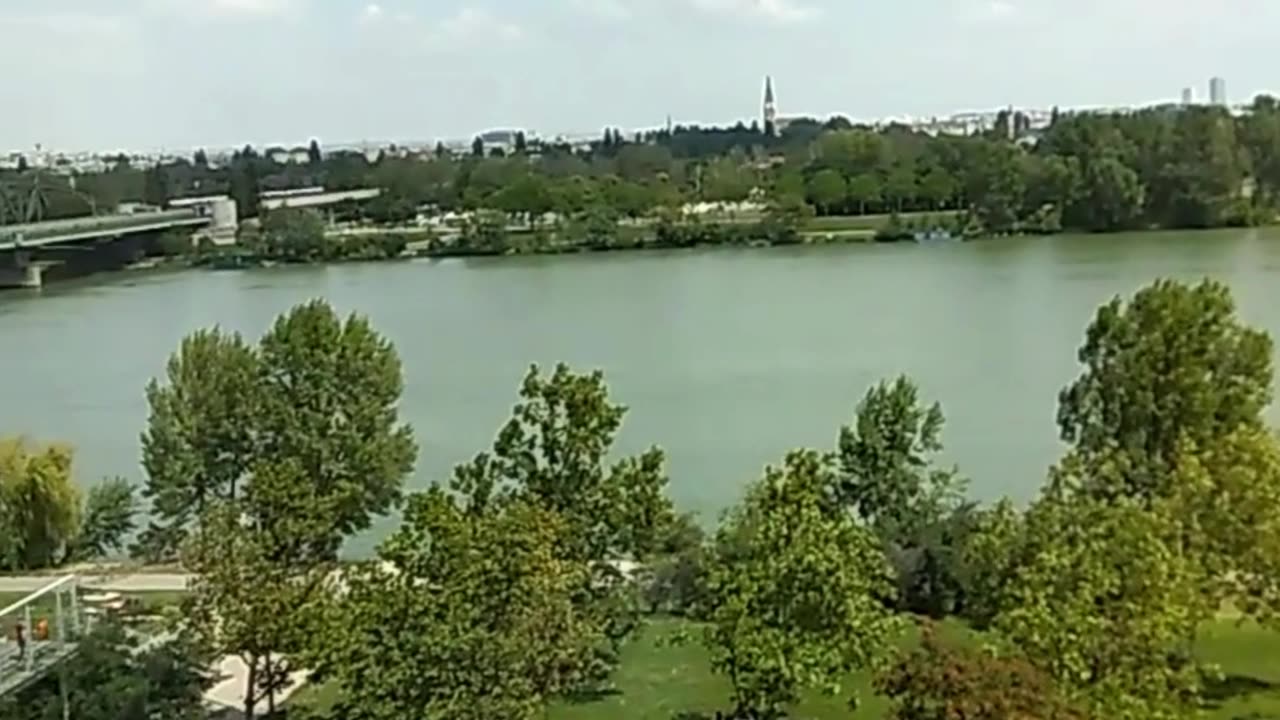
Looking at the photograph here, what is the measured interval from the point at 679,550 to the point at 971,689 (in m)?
4.18

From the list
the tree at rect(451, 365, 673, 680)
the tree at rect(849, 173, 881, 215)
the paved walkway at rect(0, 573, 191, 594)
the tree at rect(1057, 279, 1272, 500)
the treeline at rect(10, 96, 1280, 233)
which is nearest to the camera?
the tree at rect(451, 365, 673, 680)

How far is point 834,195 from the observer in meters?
39.7

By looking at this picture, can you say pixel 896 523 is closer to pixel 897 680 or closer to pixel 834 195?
pixel 897 680

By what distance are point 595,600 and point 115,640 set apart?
79.9 inches

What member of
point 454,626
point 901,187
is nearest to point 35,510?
point 454,626

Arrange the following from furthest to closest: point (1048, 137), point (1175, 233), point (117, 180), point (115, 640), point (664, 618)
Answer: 1. point (117, 180)
2. point (1048, 137)
3. point (1175, 233)
4. point (664, 618)
5. point (115, 640)

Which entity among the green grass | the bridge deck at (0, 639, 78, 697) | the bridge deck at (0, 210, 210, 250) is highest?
the bridge deck at (0, 210, 210, 250)

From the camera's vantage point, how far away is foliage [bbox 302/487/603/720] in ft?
19.1

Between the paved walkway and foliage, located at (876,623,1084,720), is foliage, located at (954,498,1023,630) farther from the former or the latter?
the paved walkway

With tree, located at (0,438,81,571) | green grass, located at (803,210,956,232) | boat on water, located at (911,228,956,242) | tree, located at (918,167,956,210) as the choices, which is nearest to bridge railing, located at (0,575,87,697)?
tree, located at (0,438,81,571)

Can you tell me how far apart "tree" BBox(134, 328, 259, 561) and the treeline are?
25.1 metres

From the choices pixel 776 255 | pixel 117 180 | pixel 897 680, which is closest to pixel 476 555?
pixel 897 680

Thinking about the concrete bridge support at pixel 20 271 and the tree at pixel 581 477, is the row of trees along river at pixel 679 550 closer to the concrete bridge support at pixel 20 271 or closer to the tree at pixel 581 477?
the tree at pixel 581 477

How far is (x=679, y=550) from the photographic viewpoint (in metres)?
9.44
